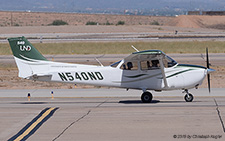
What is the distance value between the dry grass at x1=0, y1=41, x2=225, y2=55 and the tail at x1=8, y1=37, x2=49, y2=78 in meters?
25.7

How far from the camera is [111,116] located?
1393 centimetres

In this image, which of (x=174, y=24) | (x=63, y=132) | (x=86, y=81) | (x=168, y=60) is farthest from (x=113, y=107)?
(x=174, y=24)

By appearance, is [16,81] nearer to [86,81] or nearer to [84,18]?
[86,81]

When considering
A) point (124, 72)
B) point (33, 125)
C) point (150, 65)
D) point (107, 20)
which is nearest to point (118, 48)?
point (124, 72)

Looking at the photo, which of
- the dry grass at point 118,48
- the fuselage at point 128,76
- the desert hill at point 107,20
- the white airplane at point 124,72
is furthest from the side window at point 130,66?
the desert hill at point 107,20

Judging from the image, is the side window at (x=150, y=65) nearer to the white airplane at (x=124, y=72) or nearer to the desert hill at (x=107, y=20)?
the white airplane at (x=124, y=72)

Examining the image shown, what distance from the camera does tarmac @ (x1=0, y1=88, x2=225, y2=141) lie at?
11.5 m

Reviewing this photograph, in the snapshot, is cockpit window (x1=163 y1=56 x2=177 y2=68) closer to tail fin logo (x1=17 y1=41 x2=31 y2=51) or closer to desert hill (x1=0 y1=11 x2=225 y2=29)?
tail fin logo (x1=17 y1=41 x2=31 y2=51)

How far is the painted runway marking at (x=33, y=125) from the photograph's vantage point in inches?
449

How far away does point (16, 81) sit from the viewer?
81.4 ft

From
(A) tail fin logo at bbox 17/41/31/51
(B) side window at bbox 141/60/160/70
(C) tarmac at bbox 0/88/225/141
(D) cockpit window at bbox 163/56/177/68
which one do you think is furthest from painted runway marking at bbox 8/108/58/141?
(D) cockpit window at bbox 163/56/177/68

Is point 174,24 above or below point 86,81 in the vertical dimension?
below

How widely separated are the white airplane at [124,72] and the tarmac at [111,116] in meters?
0.78

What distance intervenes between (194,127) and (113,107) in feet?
14.3
